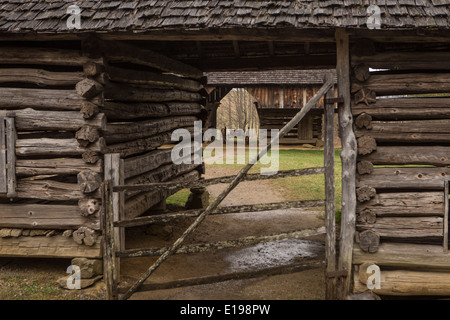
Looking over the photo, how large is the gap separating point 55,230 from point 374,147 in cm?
457

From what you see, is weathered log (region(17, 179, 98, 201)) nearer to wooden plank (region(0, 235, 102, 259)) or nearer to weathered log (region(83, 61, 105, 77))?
wooden plank (region(0, 235, 102, 259))

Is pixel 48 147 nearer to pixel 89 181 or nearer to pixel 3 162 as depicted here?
pixel 3 162

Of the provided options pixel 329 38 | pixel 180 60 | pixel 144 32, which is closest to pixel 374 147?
pixel 329 38

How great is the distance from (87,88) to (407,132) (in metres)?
4.25

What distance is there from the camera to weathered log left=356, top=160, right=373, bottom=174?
5.08 metres

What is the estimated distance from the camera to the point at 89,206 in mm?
5559

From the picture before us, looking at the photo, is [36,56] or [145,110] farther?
[145,110]

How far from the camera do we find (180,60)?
345 inches

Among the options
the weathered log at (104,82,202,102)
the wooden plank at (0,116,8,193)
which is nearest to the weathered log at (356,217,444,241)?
the weathered log at (104,82,202,102)

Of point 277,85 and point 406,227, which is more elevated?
point 277,85

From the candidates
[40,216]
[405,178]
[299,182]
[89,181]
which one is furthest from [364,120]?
[299,182]

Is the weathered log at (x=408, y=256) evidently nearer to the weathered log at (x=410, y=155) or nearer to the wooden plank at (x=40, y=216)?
the weathered log at (x=410, y=155)

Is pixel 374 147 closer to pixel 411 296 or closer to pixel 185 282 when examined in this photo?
pixel 411 296

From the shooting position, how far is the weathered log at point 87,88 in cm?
534
